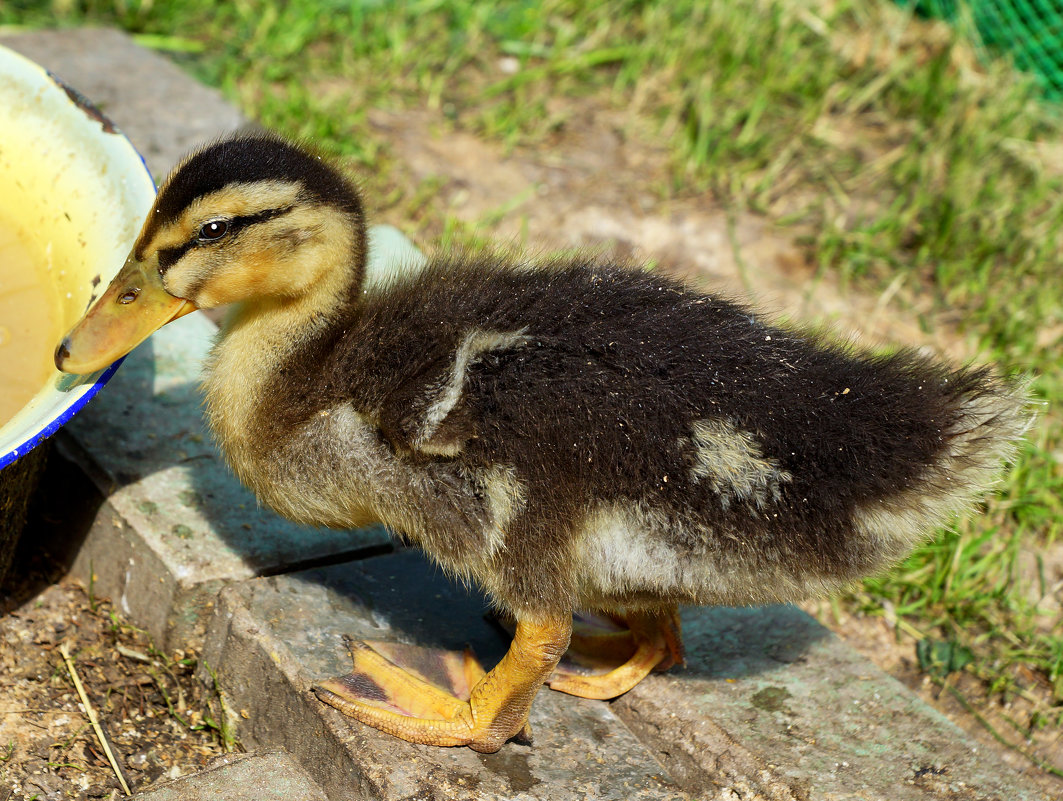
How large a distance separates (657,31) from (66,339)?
4.02 m

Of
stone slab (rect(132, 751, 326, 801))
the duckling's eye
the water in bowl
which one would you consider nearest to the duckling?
→ the duckling's eye

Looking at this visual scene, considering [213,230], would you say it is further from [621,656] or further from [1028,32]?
[1028,32]

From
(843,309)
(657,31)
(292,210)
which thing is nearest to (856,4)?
(657,31)

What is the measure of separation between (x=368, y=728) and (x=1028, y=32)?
5022mm

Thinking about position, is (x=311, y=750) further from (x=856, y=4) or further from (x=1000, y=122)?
(x=856, y=4)

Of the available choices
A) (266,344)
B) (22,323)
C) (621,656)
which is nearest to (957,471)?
(621,656)

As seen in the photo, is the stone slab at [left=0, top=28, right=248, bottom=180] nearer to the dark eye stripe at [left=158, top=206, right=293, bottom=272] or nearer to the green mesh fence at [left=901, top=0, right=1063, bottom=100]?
the dark eye stripe at [left=158, top=206, right=293, bottom=272]

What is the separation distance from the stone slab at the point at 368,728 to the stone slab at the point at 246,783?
2.5 inches

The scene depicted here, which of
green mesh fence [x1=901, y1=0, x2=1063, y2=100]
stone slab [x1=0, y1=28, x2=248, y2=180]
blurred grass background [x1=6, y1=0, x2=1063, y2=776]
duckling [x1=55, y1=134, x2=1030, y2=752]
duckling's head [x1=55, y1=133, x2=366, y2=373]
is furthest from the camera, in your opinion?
green mesh fence [x1=901, y1=0, x2=1063, y2=100]

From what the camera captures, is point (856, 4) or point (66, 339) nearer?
point (66, 339)

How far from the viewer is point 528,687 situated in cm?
242

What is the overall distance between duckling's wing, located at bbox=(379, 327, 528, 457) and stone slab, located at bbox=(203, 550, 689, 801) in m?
0.60

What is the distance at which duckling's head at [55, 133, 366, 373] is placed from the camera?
231cm

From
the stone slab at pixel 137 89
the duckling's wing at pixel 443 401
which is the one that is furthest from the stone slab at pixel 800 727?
the stone slab at pixel 137 89
